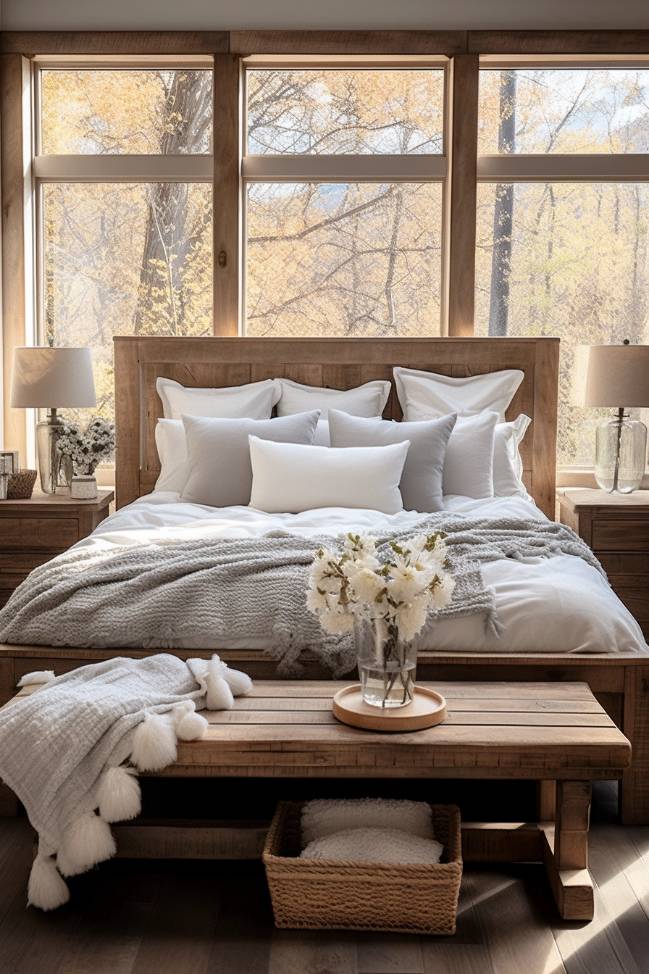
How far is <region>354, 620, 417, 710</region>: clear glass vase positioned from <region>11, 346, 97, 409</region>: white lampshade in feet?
8.63

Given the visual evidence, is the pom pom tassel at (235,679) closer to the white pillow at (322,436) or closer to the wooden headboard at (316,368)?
the white pillow at (322,436)

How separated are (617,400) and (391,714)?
2.66 meters

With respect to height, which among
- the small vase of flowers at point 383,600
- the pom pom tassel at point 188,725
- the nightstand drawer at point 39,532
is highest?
the small vase of flowers at point 383,600

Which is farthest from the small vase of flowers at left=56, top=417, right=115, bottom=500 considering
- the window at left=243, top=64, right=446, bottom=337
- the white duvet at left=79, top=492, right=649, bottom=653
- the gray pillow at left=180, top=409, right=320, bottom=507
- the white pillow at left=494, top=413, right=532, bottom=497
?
the white pillow at left=494, top=413, right=532, bottom=497

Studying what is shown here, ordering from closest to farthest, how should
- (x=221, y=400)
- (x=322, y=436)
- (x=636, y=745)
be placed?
(x=636, y=745) → (x=322, y=436) → (x=221, y=400)

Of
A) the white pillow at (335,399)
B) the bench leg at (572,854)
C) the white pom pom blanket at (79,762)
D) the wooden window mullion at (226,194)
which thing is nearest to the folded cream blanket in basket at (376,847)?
the bench leg at (572,854)

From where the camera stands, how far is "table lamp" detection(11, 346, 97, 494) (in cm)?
461

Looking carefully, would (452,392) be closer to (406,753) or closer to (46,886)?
(406,753)

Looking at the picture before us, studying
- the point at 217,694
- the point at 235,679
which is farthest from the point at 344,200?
the point at 217,694

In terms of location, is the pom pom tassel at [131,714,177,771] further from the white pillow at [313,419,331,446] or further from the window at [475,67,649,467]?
the window at [475,67,649,467]

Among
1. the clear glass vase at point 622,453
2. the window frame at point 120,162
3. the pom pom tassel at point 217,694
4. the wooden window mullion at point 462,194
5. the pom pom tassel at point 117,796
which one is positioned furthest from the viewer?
the window frame at point 120,162

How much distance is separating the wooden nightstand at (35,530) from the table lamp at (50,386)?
32 centimetres

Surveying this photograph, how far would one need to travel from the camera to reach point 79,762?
7.45 feet

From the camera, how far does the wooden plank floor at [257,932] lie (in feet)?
6.96
